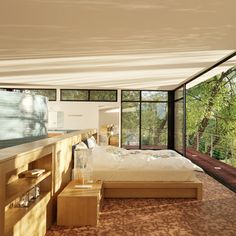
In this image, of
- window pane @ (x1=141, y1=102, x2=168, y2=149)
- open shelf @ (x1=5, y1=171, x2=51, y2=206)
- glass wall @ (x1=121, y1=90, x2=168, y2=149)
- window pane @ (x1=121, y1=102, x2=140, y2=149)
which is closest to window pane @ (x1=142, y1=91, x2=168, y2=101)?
glass wall @ (x1=121, y1=90, x2=168, y2=149)

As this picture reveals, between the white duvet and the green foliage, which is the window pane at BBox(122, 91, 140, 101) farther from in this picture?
the white duvet

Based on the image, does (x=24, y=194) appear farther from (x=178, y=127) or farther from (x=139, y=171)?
(x=178, y=127)

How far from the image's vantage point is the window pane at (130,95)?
1070 centimetres

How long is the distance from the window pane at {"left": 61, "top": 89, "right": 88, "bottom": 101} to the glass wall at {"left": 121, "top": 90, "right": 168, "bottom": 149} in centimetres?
156

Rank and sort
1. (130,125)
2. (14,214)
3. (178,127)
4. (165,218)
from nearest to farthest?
(14,214), (165,218), (178,127), (130,125)

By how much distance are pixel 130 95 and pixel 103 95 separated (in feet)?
3.73

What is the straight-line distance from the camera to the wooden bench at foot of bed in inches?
172

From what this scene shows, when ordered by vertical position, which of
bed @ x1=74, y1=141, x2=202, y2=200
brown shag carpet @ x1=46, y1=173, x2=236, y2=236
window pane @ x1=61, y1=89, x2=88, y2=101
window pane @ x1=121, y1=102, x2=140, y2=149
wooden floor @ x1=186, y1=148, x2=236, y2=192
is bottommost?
brown shag carpet @ x1=46, y1=173, x2=236, y2=236

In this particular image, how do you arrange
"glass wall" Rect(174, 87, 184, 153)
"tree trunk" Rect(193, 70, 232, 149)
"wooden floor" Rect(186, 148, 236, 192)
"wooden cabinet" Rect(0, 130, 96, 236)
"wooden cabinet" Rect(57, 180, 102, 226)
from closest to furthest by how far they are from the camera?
"wooden cabinet" Rect(0, 130, 96, 236), "wooden cabinet" Rect(57, 180, 102, 226), "wooden floor" Rect(186, 148, 236, 192), "glass wall" Rect(174, 87, 184, 153), "tree trunk" Rect(193, 70, 232, 149)

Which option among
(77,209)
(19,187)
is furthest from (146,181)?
(19,187)

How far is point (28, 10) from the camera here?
8.37 ft

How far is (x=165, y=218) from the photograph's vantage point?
139 inches

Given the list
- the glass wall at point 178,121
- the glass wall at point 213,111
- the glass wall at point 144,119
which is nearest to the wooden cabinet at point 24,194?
the glass wall at point 178,121

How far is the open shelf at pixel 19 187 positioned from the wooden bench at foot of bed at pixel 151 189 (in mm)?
1708
